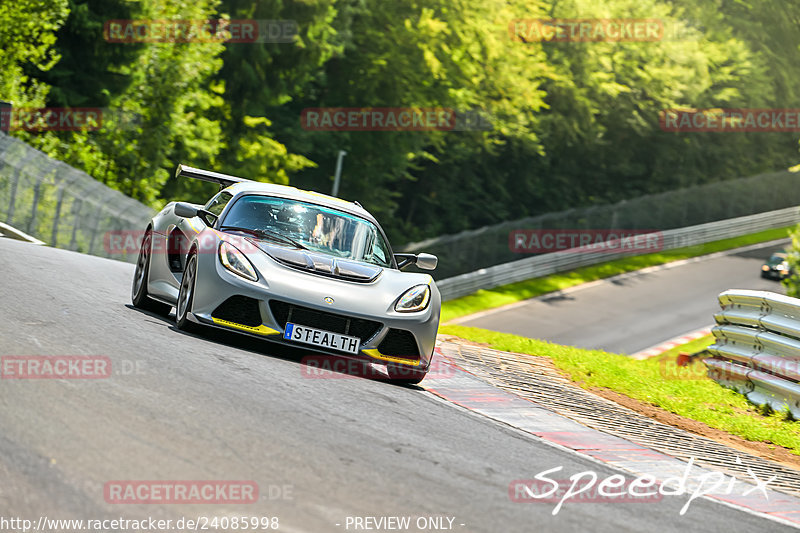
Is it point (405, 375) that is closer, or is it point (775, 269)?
point (405, 375)

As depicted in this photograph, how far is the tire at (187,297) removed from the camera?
830 centimetres

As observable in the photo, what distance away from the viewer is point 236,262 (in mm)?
8156

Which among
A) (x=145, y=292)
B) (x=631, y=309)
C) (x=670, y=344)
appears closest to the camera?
(x=145, y=292)

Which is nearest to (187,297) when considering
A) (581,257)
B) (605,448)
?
(605,448)

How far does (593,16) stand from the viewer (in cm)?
4975

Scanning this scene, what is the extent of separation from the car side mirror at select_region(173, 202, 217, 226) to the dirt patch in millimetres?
4317

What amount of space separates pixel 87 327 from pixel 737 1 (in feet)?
206

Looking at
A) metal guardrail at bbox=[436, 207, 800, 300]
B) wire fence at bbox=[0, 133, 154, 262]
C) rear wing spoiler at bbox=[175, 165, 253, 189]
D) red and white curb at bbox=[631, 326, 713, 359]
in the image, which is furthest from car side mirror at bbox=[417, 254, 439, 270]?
metal guardrail at bbox=[436, 207, 800, 300]

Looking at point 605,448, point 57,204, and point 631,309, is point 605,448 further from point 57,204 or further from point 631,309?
point 631,309

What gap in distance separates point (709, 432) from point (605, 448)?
7.57 ft

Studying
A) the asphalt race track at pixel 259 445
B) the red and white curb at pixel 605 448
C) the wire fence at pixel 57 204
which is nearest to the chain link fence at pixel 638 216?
the wire fence at pixel 57 204

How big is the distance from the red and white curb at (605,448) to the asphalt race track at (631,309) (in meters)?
19.3

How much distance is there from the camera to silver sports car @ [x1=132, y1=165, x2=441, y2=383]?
8.00 meters

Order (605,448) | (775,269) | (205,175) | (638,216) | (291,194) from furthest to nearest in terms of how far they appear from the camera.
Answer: (638,216), (775,269), (205,175), (291,194), (605,448)
